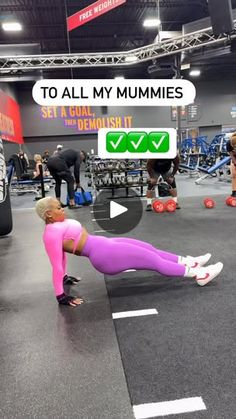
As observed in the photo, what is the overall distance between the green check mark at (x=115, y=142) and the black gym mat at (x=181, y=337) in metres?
1.13

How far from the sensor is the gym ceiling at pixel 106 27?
853cm

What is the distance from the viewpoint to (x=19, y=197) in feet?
26.0

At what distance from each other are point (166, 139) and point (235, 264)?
1.31 metres

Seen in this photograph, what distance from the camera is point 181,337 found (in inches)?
68.4

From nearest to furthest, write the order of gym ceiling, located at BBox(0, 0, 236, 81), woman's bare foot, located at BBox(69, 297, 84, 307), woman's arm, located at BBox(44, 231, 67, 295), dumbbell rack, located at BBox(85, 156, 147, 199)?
woman's arm, located at BBox(44, 231, 67, 295), woman's bare foot, located at BBox(69, 297, 84, 307), dumbbell rack, located at BBox(85, 156, 147, 199), gym ceiling, located at BBox(0, 0, 236, 81)

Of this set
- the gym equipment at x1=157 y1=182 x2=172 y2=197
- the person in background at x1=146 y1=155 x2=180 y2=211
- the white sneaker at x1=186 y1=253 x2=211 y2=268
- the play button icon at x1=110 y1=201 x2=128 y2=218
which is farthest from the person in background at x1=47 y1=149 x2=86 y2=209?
the white sneaker at x1=186 y1=253 x2=211 y2=268

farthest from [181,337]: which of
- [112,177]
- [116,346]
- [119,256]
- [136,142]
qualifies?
[112,177]

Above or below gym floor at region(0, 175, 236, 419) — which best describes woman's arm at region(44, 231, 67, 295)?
above

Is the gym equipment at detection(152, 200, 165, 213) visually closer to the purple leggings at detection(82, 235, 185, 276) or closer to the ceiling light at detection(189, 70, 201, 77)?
the purple leggings at detection(82, 235, 185, 276)

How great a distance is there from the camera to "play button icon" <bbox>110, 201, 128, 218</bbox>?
5.12 m

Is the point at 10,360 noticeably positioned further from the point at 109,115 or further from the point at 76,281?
the point at 109,115

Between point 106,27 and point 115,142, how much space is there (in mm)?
8972

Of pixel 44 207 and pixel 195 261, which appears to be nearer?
pixel 44 207

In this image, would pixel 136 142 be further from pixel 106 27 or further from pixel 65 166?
pixel 106 27
